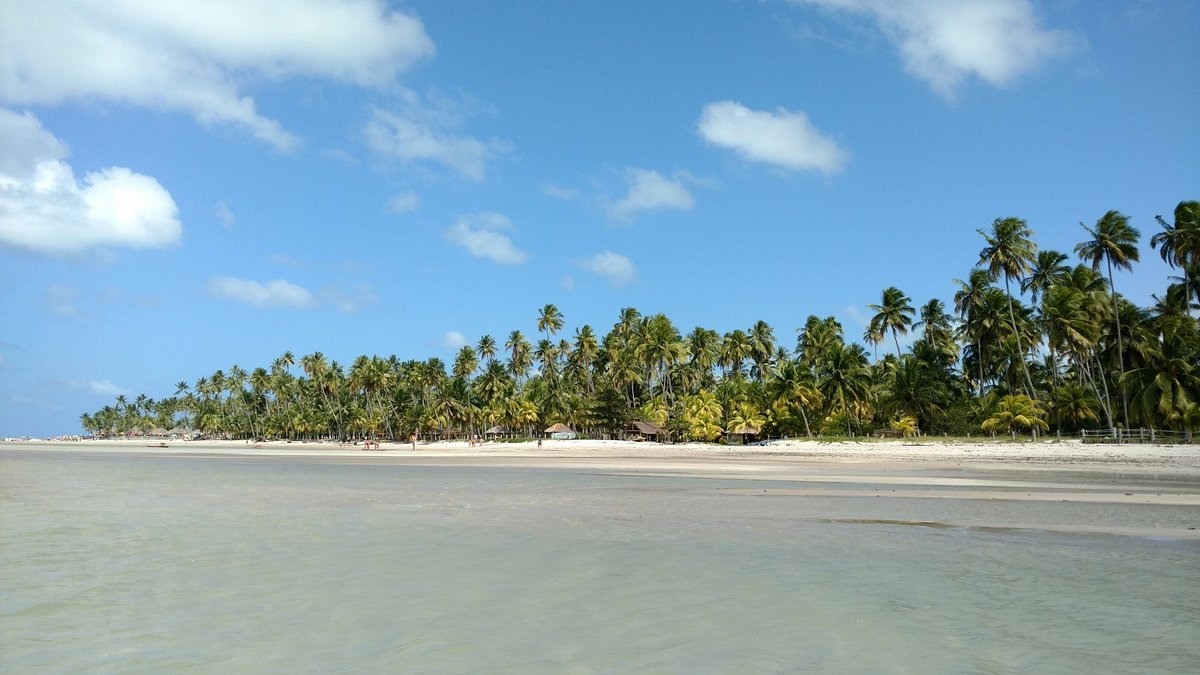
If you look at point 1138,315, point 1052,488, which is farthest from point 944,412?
point 1052,488

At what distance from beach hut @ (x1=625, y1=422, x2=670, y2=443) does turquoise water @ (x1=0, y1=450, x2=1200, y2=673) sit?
63464 mm

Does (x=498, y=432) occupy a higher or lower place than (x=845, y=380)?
lower

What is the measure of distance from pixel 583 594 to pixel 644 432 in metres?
72.2

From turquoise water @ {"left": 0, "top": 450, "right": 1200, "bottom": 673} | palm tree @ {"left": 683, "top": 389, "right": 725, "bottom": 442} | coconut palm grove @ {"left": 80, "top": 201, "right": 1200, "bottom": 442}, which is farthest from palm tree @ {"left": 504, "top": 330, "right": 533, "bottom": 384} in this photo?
turquoise water @ {"left": 0, "top": 450, "right": 1200, "bottom": 673}

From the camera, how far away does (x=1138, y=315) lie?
5172 cm

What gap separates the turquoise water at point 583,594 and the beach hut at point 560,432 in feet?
246

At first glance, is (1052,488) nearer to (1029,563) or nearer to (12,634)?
(1029,563)

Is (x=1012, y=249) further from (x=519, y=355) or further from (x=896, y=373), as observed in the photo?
(x=519, y=355)

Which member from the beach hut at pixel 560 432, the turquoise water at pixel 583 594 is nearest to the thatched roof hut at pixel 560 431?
the beach hut at pixel 560 432

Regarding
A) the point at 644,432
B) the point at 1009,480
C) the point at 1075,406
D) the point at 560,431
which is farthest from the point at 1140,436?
the point at 560,431

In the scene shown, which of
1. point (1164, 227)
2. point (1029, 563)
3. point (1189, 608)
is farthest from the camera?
point (1164, 227)

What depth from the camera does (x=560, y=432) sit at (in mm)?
92562

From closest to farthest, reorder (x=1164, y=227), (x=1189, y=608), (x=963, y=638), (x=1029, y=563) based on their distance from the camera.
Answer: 1. (x=963, y=638)
2. (x=1189, y=608)
3. (x=1029, y=563)
4. (x=1164, y=227)

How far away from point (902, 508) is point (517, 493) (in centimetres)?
1120
